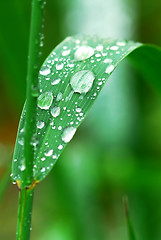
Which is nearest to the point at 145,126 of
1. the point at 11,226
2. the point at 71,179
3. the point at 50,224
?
the point at 71,179

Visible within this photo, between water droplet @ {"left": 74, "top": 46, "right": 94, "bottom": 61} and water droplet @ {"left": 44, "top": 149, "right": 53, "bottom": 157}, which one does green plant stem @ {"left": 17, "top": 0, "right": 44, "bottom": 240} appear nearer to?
water droplet @ {"left": 44, "top": 149, "right": 53, "bottom": 157}

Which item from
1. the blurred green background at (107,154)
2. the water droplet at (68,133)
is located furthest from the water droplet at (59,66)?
the blurred green background at (107,154)

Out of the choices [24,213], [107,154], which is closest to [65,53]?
[24,213]

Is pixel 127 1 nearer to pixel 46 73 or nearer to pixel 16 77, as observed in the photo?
pixel 16 77

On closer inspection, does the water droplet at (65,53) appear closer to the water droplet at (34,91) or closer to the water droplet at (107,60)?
the water droplet at (107,60)

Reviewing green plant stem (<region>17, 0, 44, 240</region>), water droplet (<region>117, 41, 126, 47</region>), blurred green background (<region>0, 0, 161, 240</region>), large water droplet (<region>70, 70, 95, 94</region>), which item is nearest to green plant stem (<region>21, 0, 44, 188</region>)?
green plant stem (<region>17, 0, 44, 240</region>)

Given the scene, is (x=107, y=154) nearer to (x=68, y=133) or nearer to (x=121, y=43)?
(x=121, y=43)
